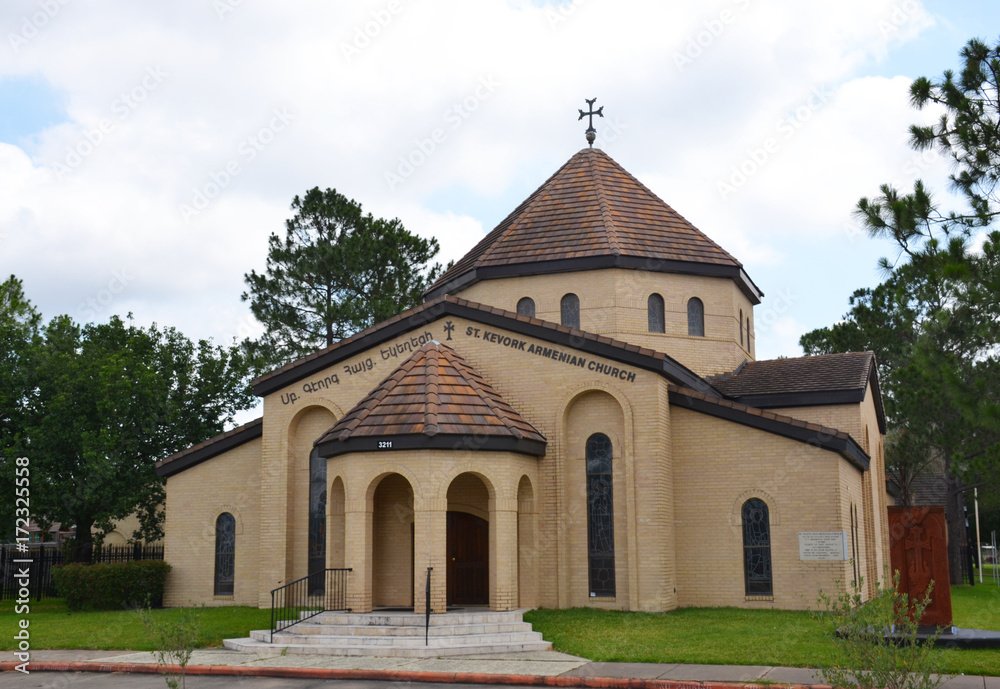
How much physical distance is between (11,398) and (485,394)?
15611 millimetres

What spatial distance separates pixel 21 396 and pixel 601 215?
703 inches

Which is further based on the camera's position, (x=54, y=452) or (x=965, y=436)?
(x=965, y=436)

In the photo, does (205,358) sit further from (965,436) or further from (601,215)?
(965,436)

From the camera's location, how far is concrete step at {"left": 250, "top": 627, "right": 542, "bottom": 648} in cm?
1597

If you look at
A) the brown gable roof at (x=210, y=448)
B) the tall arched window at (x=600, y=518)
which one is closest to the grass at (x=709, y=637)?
the tall arched window at (x=600, y=518)

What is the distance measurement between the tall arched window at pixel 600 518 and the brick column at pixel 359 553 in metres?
4.78

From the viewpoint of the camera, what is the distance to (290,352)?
41.3 m

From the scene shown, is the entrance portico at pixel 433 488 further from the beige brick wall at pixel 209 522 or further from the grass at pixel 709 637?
the beige brick wall at pixel 209 522

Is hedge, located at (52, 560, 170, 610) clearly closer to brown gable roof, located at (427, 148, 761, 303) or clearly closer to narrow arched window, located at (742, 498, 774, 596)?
brown gable roof, located at (427, 148, 761, 303)

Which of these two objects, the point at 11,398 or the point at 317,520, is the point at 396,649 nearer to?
the point at 317,520

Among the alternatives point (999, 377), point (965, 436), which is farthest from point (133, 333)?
point (965, 436)

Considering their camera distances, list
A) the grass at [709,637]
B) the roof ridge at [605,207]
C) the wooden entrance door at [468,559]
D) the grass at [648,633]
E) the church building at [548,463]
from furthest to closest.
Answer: the roof ridge at [605,207], the wooden entrance door at [468,559], the church building at [548,463], the grass at [648,633], the grass at [709,637]

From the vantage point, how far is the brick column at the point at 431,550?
17.9m

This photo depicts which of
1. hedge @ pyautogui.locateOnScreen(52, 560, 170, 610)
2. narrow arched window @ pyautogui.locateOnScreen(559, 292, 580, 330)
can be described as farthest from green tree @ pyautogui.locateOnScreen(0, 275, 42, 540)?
narrow arched window @ pyautogui.locateOnScreen(559, 292, 580, 330)
